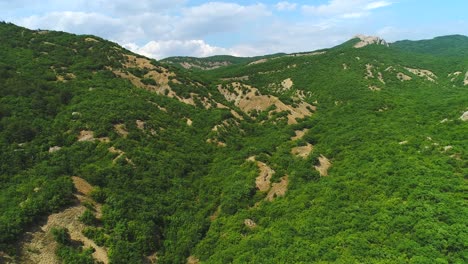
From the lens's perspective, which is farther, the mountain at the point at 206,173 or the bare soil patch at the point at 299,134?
the bare soil patch at the point at 299,134

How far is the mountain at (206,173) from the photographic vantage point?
117 feet

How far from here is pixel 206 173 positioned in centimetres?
6075

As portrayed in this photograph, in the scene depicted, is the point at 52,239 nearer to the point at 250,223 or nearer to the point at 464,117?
the point at 250,223

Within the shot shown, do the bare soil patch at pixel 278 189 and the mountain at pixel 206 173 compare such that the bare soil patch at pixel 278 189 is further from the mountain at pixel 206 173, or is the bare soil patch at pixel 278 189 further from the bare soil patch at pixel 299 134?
the bare soil patch at pixel 299 134

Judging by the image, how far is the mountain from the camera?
35531mm

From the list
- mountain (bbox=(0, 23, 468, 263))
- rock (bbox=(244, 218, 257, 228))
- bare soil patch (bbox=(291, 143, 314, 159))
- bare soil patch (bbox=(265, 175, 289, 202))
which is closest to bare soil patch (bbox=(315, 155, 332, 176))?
mountain (bbox=(0, 23, 468, 263))

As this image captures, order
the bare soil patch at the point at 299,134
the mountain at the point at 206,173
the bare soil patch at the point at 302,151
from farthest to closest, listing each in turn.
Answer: the bare soil patch at the point at 299,134, the bare soil patch at the point at 302,151, the mountain at the point at 206,173

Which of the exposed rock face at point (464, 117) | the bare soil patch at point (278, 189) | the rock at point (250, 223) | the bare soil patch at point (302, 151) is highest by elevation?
the exposed rock face at point (464, 117)

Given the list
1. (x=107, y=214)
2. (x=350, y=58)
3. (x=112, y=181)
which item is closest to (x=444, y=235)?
(x=107, y=214)

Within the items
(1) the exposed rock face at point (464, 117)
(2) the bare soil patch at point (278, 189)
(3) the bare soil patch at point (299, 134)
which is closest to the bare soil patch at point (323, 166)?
(2) the bare soil patch at point (278, 189)

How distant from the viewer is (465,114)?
2474 inches

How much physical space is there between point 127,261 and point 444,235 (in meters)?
33.2

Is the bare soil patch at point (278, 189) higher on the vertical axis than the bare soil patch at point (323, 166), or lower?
lower

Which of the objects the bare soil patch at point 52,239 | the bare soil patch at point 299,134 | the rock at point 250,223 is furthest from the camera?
the bare soil patch at point 299,134
